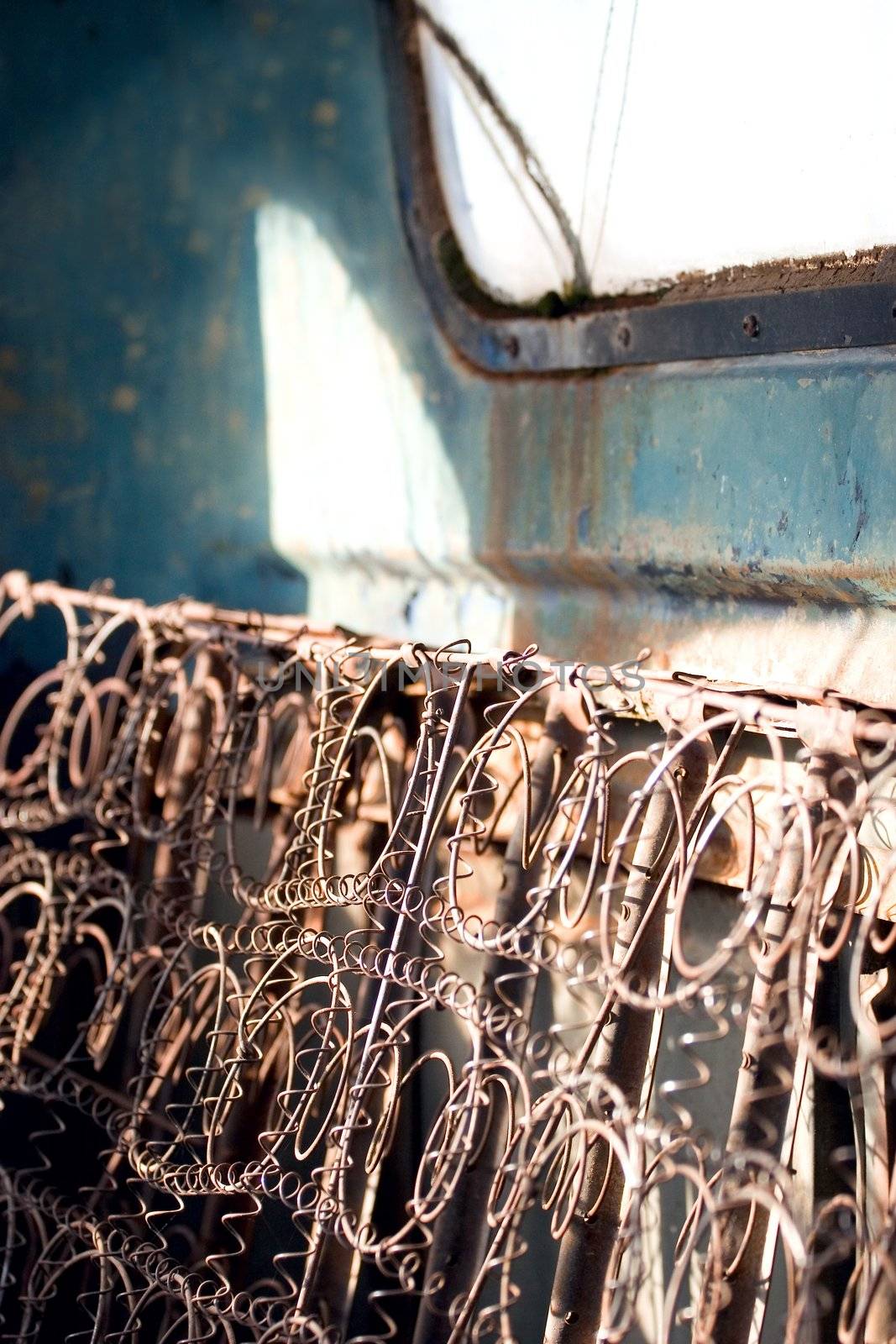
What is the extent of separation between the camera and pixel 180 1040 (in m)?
1.58

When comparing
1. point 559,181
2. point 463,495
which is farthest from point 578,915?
point 559,181

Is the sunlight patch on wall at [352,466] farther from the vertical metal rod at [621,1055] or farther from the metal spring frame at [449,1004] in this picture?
the vertical metal rod at [621,1055]

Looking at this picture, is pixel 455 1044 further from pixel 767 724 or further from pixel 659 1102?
pixel 767 724

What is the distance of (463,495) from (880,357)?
611mm

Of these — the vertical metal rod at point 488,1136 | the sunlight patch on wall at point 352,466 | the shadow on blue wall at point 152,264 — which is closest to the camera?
the vertical metal rod at point 488,1136

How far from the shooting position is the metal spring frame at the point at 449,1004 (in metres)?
1.05

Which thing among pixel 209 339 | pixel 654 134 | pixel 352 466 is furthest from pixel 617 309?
pixel 209 339

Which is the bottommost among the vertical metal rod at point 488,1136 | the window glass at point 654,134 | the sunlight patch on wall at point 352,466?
the vertical metal rod at point 488,1136

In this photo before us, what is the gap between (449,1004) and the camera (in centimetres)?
120

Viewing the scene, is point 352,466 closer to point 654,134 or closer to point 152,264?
point 152,264

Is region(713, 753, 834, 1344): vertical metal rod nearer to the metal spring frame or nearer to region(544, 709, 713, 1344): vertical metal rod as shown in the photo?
the metal spring frame

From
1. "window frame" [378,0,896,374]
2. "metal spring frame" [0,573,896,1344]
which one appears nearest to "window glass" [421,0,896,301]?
"window frame" [378,0,896,374]

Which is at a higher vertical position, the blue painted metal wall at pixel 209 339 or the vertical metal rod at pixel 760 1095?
the blue painted metal wall at pixel 209 339

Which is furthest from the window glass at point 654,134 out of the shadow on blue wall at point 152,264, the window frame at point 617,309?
the shadow on blue wall at point 152,264
